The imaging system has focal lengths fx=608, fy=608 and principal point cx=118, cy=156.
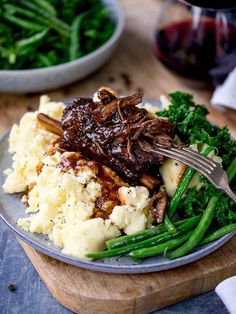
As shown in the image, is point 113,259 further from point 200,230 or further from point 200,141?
point 200,141

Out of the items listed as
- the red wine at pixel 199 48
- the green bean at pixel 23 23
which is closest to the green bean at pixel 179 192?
the red wine at pixel 199 48

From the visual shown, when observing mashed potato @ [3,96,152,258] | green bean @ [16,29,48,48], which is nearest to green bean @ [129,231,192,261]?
mashed potato @ [3,96,152,258]

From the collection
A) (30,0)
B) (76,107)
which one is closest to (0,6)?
(30,0)

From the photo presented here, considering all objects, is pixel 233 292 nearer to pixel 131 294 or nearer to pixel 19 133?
pixel 131 294

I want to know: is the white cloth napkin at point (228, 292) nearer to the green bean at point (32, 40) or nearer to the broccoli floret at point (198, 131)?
the broccoli floret at point (198, 131)

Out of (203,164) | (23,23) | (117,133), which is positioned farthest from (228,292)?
(23,23)

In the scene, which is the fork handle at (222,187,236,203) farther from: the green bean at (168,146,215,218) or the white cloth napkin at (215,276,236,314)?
the white cloth napkin at (215,276,236,314)

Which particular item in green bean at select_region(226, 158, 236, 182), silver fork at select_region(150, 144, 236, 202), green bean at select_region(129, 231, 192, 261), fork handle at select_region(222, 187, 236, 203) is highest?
silver fork at select_region(150, 144, 236, 202)
